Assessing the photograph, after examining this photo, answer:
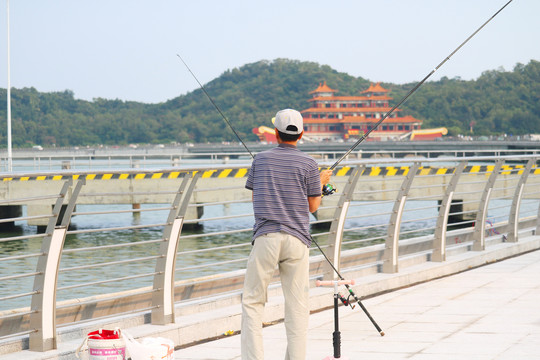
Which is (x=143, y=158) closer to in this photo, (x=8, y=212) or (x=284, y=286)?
(x=8, y=212)

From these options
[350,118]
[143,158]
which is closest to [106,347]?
[143,158]

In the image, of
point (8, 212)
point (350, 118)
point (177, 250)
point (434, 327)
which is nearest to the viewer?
point (434, 327)

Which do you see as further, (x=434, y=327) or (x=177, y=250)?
(x=177, y=250)

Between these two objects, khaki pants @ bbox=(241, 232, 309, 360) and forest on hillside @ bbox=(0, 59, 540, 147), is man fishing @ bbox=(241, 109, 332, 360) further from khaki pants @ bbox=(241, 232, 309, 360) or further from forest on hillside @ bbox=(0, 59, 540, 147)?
forest on hillside @ bbox=(0, 59, 540, 147)

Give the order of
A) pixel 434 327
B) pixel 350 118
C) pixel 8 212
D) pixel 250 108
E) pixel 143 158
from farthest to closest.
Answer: pixel 250 108 → pixel 350 118 → pixel 143 158 → pixel 8 212 → pixel 434 327

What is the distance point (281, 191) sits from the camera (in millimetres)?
4559

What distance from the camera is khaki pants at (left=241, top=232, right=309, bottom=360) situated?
14.9 ft

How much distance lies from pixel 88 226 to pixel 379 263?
26.2 meters

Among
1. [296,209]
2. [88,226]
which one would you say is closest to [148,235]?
[88,226]

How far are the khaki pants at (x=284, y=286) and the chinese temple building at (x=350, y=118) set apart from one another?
133m

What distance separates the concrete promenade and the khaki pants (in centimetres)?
70

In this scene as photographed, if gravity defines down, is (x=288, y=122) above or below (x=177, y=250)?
above

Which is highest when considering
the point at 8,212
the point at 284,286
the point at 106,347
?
the point at 284,286

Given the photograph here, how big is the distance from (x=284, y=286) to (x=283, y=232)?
31 cm
